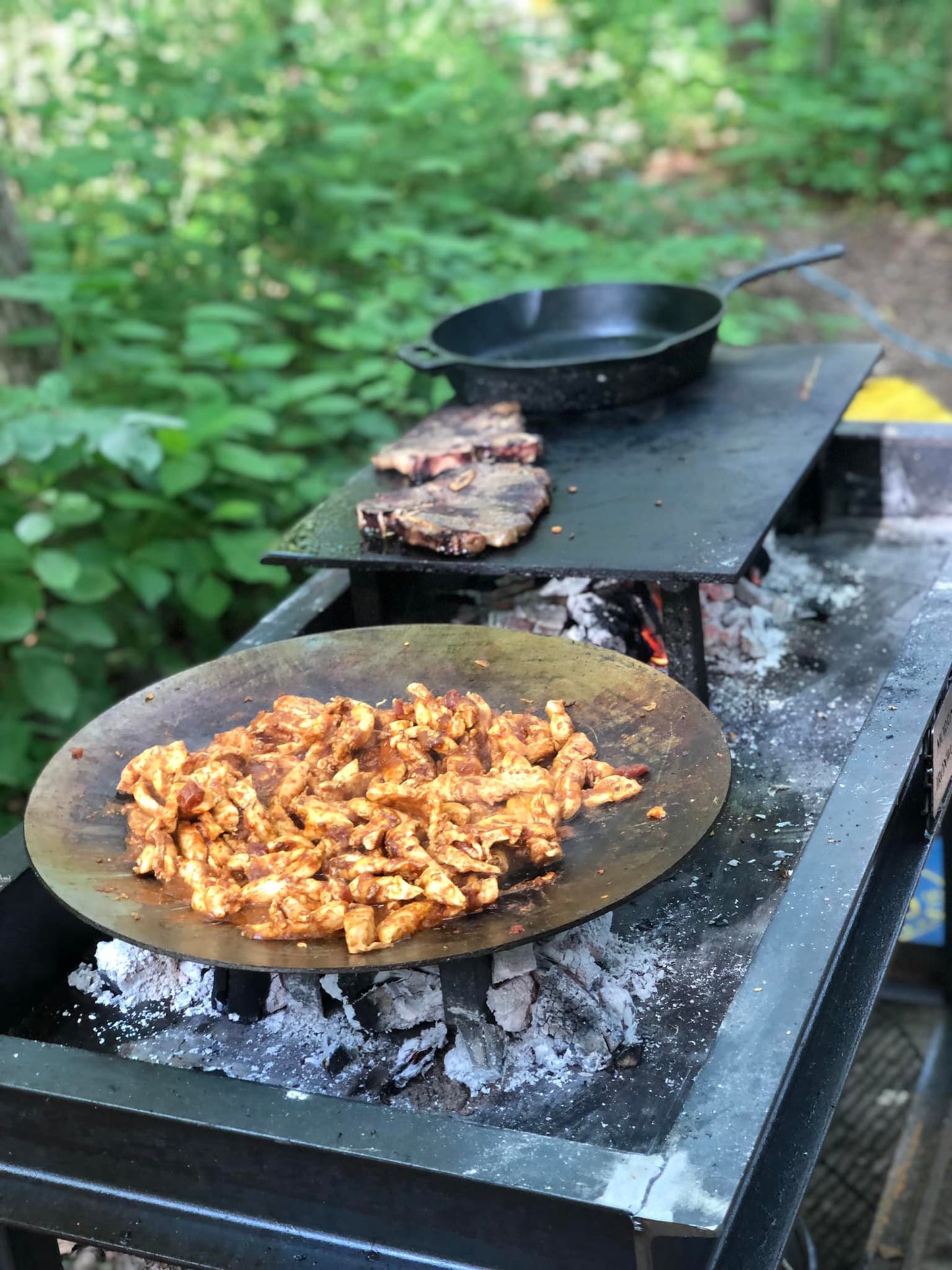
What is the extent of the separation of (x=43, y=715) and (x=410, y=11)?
541 cm

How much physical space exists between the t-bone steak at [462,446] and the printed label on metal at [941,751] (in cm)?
116

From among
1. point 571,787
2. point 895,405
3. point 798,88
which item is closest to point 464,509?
point 571,787

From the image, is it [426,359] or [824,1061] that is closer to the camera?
[824,1061]

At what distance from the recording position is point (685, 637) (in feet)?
8.30

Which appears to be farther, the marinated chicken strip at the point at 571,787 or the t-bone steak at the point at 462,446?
the t-bone steak at the point at 462,446

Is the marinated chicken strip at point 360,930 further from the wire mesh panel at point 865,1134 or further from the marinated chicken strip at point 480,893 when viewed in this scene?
the wire mesh panel at point 865,1134

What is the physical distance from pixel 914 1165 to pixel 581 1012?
151 centimetres

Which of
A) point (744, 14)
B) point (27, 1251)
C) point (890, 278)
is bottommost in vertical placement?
point (890, 278)

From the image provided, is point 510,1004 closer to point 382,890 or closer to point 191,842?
point 382,890

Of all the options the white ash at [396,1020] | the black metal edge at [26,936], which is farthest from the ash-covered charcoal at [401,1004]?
the black metal edge at [26,936]

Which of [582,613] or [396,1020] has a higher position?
[582,613]

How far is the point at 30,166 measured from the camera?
15.4 ft

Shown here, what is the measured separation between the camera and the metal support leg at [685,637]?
250 cm

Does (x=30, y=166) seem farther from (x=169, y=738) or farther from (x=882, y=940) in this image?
(x=882, y=940)
